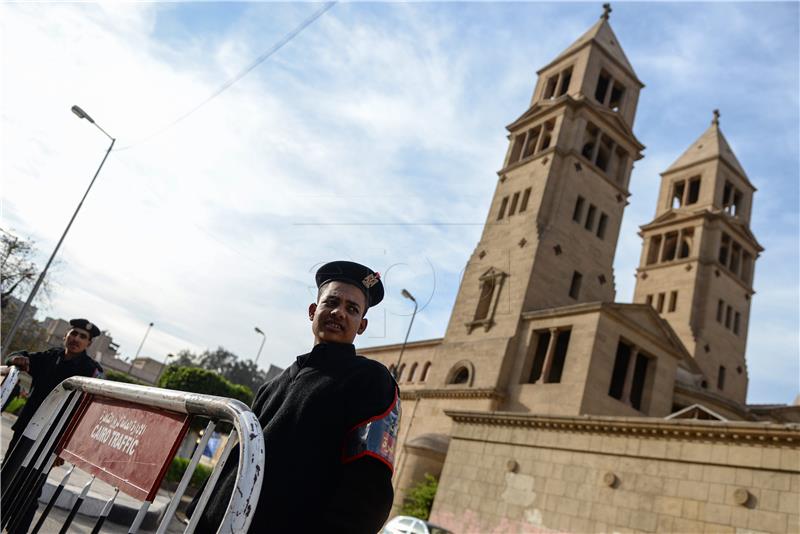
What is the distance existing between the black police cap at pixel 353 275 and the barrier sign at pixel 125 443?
40.0 inches

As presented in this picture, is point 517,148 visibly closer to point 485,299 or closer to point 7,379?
point 485,299

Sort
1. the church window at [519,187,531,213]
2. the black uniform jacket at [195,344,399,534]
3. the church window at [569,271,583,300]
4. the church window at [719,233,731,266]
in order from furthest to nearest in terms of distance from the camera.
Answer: the church window at [719,233,731,266] < the church window at [519,187,531,213] < the church window at [569,271,583,300] < the black uniform jacket at [195,344,399,534]

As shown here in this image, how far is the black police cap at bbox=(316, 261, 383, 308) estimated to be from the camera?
9.18 ft

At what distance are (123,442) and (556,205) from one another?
94.3ft

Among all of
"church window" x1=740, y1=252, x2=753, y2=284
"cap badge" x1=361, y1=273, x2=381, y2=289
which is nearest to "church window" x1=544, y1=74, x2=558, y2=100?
"church window" x1=740, y1=252, x2=753, y2=284

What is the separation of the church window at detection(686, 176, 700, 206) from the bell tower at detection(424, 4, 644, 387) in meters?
12.0

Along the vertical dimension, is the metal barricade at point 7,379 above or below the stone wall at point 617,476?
below

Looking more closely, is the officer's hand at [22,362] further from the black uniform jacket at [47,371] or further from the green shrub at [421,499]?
the green shrub at [421,499]

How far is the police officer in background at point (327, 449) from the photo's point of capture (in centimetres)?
198

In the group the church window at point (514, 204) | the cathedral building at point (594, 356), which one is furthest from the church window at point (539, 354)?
the church window at point (514, 204)

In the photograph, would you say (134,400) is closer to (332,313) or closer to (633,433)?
(332,313)

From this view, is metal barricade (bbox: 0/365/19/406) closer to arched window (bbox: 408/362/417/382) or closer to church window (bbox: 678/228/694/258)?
arched window (bbox: 408/362/417/382)

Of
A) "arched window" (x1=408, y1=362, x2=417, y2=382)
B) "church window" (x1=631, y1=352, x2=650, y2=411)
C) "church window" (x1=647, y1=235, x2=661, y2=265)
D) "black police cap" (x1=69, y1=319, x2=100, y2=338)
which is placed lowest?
"black police cap" (x1=69, y1=319, x2=100, y2=338)

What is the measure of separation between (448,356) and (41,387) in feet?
78.9
